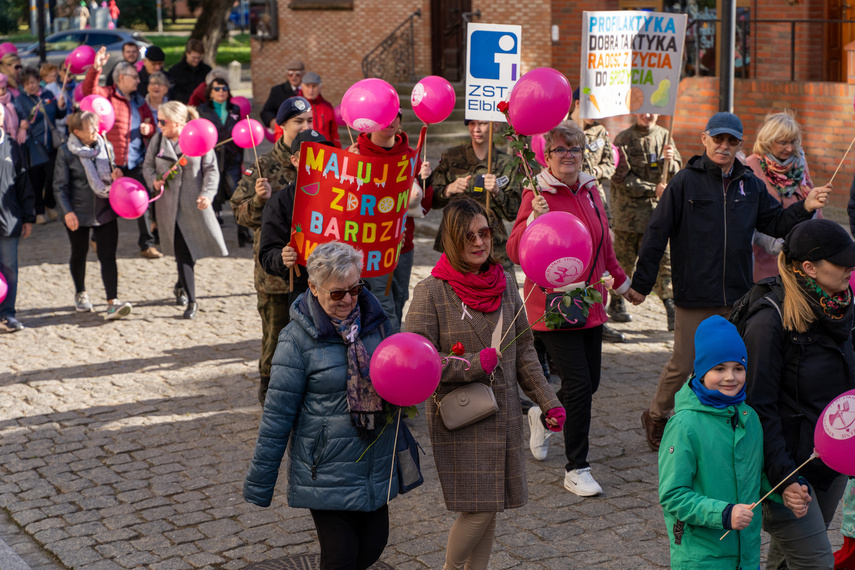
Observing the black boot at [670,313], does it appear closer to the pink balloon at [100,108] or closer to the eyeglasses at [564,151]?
the eyeglasses at [564,151]

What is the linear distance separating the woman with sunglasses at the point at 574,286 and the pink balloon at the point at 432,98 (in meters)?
1.09

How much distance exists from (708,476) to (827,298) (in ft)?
2.85

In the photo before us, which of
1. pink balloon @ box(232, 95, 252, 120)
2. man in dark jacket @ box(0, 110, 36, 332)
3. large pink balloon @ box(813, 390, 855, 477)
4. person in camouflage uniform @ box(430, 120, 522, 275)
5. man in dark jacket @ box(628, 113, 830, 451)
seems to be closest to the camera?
large pink balloon @ box(813, 390, 855, 477)

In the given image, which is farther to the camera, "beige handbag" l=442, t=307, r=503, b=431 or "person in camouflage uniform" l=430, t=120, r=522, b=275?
"person in camouflage uniform" l=430, t=120, r=522, b=275

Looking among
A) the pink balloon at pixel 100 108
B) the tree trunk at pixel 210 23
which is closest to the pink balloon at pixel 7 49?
the pink balloon at pixel 100 108

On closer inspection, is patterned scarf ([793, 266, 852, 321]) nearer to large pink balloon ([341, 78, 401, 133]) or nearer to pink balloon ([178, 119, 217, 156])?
large pink balloon ([341, 78, 401, 133])

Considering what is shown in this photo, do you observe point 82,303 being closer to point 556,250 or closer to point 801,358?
point 556,250

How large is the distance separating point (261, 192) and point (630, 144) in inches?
146

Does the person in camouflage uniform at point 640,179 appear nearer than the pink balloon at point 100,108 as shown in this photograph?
Yes

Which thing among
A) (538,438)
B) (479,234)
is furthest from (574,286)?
(479,234)

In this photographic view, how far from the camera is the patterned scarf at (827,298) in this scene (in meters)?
4.20

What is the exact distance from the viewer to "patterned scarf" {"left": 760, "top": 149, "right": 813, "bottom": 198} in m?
7.14

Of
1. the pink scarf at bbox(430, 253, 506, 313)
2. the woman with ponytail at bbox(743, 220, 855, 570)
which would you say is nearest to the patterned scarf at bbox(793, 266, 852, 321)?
the woman with ponytail at bbox(743, 220, 855, 570)

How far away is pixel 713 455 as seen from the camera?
13.0ft
